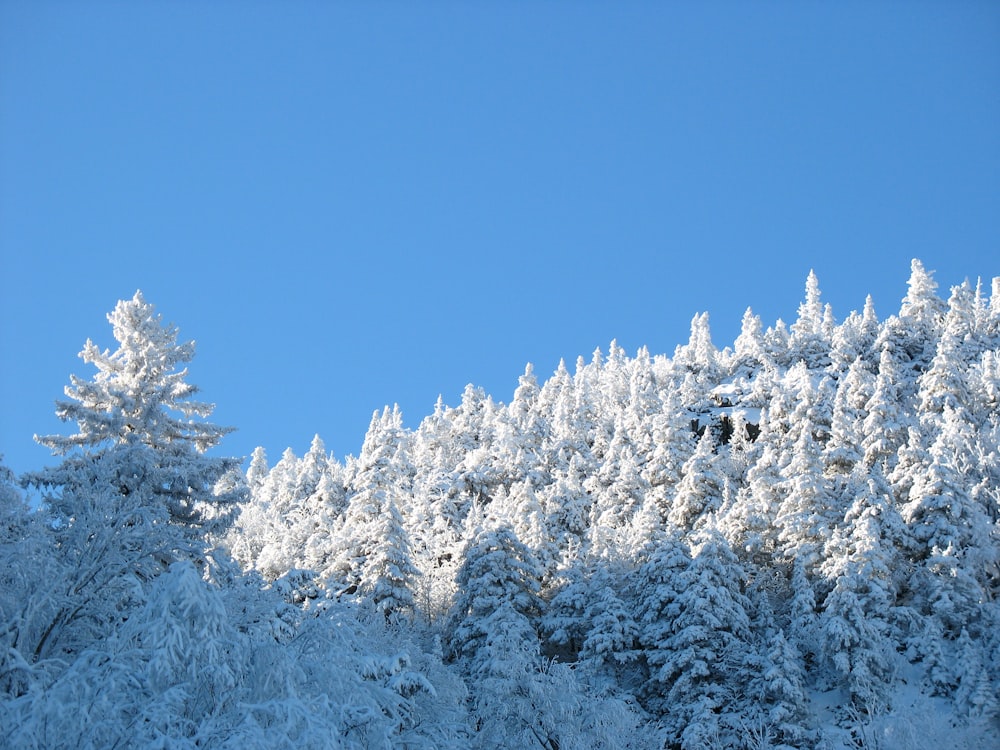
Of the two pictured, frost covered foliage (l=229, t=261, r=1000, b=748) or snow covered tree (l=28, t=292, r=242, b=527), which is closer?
snow covered tree (l=28, t=292, r=242, b=527)

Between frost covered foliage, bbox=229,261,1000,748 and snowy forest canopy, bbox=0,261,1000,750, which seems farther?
frost covered foliage, bbox=229,261,1000,748

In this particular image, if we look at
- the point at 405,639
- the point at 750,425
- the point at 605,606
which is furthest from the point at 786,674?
the point at 750,425

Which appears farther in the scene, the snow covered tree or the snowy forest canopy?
the snow covered tree

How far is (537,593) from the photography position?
42812mm

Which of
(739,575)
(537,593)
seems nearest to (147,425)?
(537,593)

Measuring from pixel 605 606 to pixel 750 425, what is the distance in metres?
38.2

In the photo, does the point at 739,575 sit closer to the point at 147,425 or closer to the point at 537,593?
the point at 537,593

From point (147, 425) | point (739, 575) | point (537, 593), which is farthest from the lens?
point (537, 593)

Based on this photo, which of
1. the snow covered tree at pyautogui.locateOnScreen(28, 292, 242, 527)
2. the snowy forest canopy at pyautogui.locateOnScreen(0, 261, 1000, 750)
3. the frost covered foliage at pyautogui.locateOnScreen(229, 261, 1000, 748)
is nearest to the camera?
the snowy forest canopy at pyautogui.locateOnScreen(0, 261, 1000, 750)

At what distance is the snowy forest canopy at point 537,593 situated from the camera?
A: 13148mm

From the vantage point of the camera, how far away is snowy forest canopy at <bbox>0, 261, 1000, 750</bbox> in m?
13.1

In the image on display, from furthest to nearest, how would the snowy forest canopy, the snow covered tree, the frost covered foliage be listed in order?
the frost covered foliage, the snow covered tree, the snowy forest canopy

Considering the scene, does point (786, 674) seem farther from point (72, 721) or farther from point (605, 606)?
point (72, 721)

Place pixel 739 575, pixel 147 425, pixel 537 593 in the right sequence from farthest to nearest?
pixel 537 593 < pixel 739 575 < pixel 147 425
